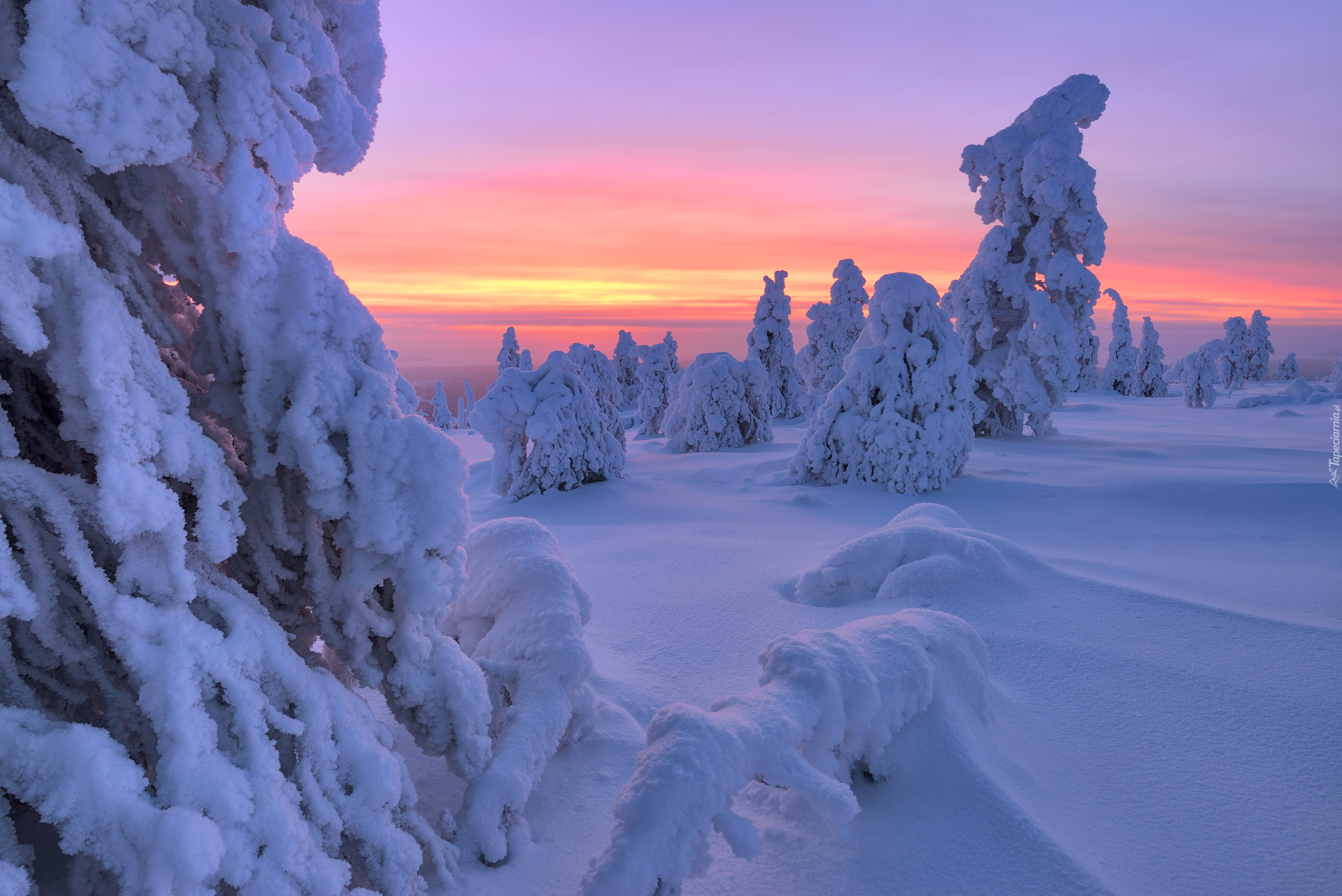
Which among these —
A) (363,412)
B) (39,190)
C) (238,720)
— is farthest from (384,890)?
(39,190)

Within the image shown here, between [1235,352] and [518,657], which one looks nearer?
[518,657]

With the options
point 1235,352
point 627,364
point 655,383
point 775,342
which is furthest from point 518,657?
point 1235,352

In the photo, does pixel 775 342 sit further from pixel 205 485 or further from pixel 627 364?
pixel 205 485

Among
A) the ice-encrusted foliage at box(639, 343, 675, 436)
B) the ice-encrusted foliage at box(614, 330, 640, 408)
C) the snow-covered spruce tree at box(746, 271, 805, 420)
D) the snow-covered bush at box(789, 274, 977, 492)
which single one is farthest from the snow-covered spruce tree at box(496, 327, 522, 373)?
the snow-covered bush at box(789, 274, 977, 492)

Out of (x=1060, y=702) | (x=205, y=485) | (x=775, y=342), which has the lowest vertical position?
(x=1060, y=702)

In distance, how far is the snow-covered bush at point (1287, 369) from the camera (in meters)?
39.8

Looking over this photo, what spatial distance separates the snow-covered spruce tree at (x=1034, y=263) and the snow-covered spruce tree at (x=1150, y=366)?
994 inches

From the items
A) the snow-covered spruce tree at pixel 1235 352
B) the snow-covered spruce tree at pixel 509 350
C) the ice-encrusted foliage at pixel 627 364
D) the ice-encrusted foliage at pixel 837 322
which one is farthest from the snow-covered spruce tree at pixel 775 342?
the snow-covered spruce tree at pixel 1235 352

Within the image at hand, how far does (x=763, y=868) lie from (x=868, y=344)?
9.25m

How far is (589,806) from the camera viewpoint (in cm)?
264

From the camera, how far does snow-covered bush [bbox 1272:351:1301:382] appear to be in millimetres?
39812

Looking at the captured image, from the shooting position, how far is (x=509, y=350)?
35781 mm

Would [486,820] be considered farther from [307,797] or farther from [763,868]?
[763,868]

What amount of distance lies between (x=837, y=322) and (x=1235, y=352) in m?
27.2
